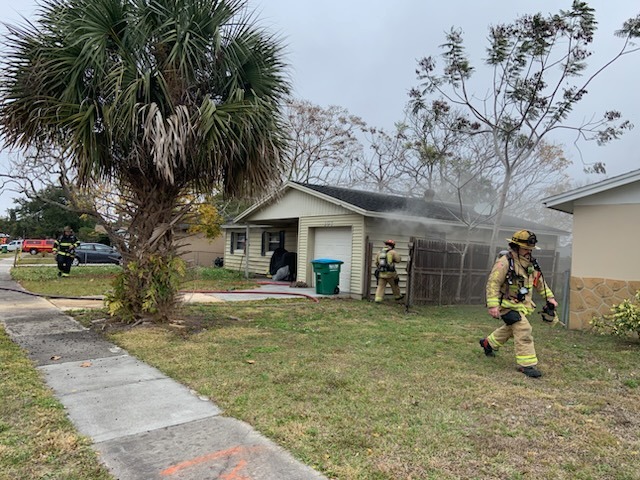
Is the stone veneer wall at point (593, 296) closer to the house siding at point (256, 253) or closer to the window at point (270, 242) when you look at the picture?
the house siding at point (256, 253)

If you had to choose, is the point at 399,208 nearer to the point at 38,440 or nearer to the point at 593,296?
the point at 593,296

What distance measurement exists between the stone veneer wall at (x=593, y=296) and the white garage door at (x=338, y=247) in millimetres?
6124

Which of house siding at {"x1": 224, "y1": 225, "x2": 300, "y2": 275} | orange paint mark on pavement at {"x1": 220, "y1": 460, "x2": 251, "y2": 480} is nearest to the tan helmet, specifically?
orange paint mark on pavement at {"x1": 220, "y1": 460, "x2": 251, "y2": 480}

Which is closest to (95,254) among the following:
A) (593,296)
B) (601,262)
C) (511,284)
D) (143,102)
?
(143,102)

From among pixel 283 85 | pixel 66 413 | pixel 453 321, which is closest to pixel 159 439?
pixel 66 413

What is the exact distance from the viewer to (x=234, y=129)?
7.04 metres

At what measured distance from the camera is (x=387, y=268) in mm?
11711

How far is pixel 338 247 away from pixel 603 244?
290 inches

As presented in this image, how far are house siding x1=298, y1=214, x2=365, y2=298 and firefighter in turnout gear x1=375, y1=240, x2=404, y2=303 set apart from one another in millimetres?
994

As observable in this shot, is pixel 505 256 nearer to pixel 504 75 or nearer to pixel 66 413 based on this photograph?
pixel 66 413

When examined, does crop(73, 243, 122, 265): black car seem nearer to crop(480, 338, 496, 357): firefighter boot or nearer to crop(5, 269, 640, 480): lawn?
crop(5, 269, 640, 480): lawn

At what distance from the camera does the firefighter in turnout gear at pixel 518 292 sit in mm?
5324

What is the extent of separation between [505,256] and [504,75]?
8.29 metres

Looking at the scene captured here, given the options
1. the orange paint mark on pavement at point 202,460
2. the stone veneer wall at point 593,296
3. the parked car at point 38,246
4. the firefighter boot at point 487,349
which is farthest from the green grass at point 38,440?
the parked car at point 38,246
